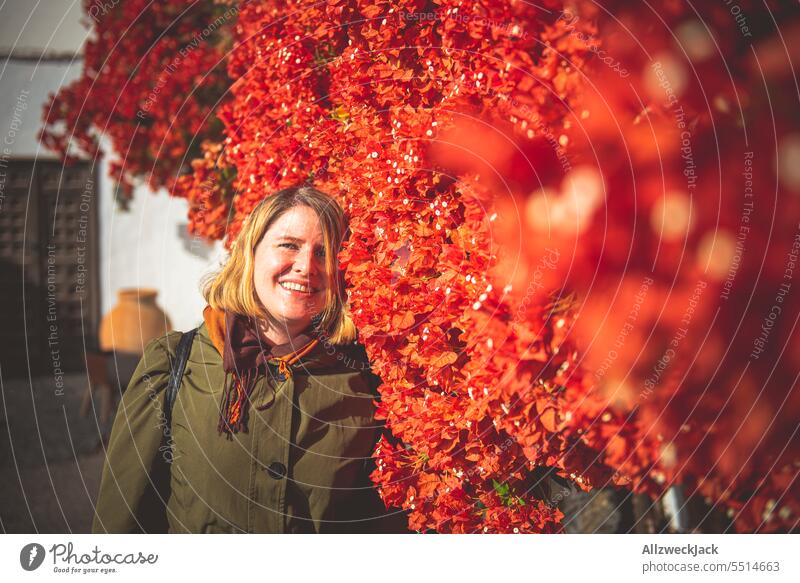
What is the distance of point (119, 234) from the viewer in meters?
2.21

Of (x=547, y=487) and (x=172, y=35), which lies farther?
(x=172, y=35)

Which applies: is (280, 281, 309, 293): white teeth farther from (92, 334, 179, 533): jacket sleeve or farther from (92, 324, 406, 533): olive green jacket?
(92, 334, 179, 533): jacket sleeve

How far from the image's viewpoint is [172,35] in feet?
7.63

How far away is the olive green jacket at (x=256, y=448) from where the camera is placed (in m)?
2.02

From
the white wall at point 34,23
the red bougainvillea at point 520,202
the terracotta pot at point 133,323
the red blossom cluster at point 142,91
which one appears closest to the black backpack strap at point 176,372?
the terracotta pot at point 133,323

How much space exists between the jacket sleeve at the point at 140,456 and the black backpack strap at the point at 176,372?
0.05 feet

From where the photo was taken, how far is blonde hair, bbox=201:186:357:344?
200 cm

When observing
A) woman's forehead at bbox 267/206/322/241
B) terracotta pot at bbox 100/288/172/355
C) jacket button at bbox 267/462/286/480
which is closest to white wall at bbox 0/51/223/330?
terracotta pot at bbox 100/288/172/355

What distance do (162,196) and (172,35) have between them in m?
0.50

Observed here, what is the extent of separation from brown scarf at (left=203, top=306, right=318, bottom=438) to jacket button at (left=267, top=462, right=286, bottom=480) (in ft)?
0.39

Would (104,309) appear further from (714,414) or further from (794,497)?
(794,497)

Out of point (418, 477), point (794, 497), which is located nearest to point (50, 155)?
point (418, 477)

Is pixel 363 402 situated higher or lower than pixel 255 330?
lower

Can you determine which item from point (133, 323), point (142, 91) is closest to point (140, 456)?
point (133, 323)
